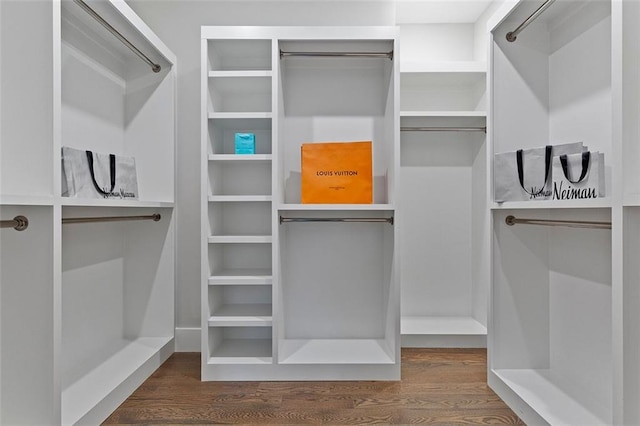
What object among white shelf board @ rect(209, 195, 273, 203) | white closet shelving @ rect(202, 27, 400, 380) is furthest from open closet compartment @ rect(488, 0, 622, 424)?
white shelf board @ rect(209, 195, 273, 203)

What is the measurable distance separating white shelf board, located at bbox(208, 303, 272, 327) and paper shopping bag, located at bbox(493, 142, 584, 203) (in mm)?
1400

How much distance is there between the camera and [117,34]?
211cm

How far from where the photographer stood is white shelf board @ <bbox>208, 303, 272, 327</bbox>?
2.27 metres

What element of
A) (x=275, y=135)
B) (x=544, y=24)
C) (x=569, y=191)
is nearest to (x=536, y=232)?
Answer: (x=569, y=191)

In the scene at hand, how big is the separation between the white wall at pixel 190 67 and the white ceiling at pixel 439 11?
0.74ft

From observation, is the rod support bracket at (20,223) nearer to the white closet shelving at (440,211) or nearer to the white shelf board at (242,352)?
the white shelf board at (242,352)

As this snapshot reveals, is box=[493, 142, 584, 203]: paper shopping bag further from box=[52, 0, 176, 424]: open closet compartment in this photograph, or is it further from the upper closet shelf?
box=[52, 0, 176, 424]: open closet compartment

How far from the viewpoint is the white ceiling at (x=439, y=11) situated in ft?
9.39

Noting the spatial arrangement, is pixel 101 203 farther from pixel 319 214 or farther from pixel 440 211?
pixel 440 211

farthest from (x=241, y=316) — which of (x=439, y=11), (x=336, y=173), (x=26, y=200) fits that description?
(x=439, y=11)

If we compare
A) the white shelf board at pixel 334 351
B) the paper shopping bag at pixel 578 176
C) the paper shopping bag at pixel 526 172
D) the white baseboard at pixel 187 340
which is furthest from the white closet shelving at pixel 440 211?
the white baseboard at pixel 187 340

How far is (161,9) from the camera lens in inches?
111

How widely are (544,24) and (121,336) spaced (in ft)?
9.78

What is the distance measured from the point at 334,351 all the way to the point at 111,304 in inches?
53.8
